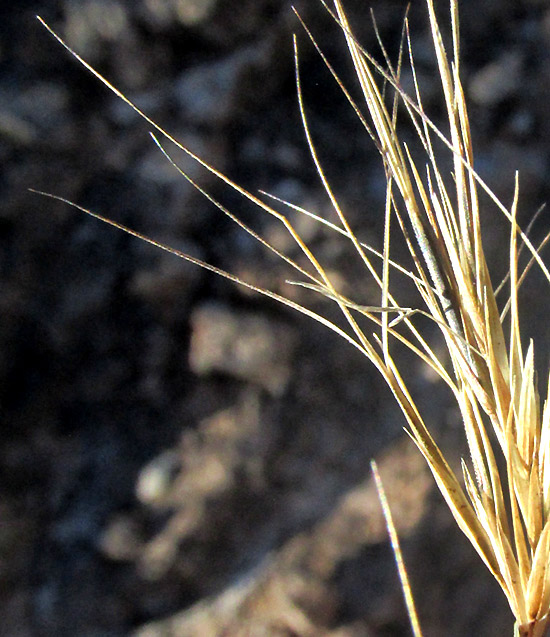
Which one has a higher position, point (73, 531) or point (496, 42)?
point (496, 42)

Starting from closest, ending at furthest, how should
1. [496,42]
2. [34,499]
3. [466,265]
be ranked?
[466,265] → [34,499] → [496,42]

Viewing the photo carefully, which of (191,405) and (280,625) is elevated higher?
(191,405)

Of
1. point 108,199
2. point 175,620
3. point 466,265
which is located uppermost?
point 466,265

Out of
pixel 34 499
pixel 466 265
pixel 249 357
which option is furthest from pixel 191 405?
pixel 466 265

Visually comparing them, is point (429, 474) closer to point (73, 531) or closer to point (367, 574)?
point (367, 574)

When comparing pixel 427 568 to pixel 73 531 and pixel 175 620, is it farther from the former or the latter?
pixel 73 531

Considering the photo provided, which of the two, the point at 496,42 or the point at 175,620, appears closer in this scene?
the point at 175,620

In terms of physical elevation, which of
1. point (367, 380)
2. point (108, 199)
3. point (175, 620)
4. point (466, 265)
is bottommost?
point (175, 620)

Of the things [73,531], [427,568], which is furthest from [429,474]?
[73,531]

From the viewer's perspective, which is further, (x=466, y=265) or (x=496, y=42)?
(x=496, y=42)

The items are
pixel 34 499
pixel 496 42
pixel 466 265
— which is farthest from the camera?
pixel 496 42
